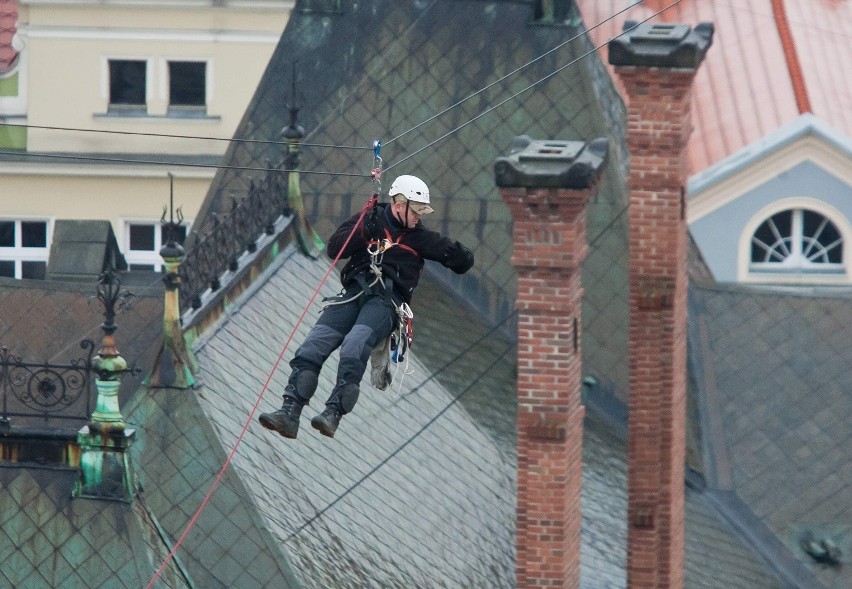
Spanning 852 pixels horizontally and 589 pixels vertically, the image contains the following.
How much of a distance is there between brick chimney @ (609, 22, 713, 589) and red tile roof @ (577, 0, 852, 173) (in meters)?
13.3

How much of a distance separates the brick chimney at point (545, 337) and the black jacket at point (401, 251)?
2330 mm

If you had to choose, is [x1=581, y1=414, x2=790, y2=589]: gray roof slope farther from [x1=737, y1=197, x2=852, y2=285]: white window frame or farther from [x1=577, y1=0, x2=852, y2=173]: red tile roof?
[x1=577, y1=0, x2=852, y2=173]: red tile roof

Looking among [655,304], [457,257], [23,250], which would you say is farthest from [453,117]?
[23,250]

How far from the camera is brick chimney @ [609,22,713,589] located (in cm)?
3328

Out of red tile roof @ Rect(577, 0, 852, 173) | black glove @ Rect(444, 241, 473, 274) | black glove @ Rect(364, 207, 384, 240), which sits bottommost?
black glove @ Rect(444, 241, 473, 274)

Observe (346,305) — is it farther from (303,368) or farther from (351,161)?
(351,161)

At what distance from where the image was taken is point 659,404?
110ft

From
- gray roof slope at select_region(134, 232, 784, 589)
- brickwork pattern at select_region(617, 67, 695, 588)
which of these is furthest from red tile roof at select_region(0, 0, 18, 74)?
brickwork pattern at select_region(617, 67, 695, 588)

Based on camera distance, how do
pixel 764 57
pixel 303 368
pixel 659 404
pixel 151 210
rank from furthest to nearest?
pixel 151 210 → pixel 764 57 → pixel 659 404 → pixel 303 368

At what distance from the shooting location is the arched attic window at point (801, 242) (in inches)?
1826

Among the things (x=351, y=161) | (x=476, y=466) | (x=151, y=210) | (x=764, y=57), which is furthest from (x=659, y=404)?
(x=151, y=210)

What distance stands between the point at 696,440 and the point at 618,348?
155 centimetres

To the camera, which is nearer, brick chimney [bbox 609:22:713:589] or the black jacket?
the black jacket

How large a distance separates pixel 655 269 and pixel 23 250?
28.8 m
